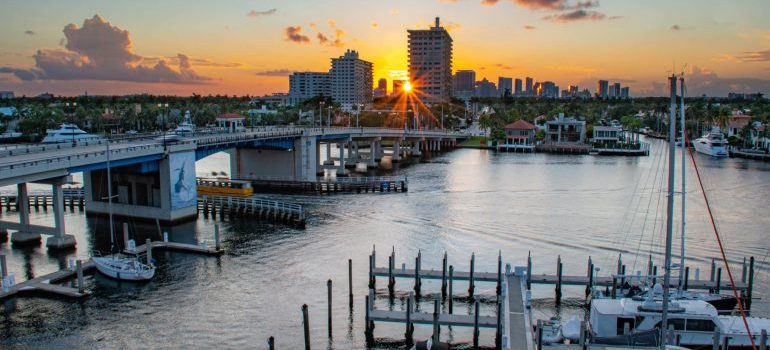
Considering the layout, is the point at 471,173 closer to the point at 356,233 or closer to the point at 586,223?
the point at 586,223

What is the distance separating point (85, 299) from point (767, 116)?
159866 mm

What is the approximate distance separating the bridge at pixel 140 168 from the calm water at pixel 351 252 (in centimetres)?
228

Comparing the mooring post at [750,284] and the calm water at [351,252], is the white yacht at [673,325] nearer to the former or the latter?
the calm water at [351,252]

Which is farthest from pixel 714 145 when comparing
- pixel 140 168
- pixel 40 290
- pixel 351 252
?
pixel 40 290

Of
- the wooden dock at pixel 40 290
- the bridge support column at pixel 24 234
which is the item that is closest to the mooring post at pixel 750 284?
the wooden dock at pixel 40 290

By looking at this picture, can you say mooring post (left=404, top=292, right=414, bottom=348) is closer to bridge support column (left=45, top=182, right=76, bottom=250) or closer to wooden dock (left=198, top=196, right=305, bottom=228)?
wooden dock (left=198, top=196, right=305, bottom=228)

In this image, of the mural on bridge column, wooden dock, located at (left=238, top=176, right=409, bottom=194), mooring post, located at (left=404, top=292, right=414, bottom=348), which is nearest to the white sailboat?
the mural on bridge column

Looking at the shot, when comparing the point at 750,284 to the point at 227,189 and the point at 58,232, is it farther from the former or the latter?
the point at 227,189

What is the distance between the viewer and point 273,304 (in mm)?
34812

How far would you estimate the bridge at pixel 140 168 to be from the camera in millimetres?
45062

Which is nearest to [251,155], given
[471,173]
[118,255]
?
[471,173]

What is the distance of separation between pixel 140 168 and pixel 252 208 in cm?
1095

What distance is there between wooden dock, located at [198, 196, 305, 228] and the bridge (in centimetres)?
248

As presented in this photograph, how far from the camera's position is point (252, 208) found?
6100 cm
